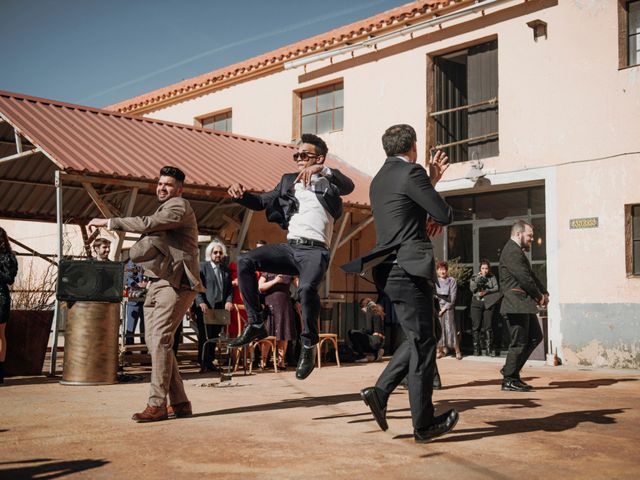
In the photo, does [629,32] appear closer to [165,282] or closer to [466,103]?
[466,103]

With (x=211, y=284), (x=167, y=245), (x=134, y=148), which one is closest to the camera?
(x=167, y=245)

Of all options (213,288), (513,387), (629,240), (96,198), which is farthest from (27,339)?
(629,240)

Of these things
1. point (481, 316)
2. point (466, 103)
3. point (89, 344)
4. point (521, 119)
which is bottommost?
point (89, 344)

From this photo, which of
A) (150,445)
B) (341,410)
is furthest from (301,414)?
(150,445)

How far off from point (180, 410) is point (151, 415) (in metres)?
Result: 0.38

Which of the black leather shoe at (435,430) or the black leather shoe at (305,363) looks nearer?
the black leather shoe at (435,430)

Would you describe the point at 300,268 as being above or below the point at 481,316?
above

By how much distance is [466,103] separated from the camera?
52.9ft

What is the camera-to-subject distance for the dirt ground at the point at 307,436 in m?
4.31

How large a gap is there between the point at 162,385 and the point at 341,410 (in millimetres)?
1673

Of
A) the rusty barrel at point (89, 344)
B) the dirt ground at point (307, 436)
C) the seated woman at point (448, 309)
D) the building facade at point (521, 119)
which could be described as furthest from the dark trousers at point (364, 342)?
the rusty barrel at point (89, 344)

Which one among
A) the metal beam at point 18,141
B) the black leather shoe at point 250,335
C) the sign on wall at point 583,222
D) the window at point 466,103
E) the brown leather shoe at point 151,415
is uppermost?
the window at point 466,103

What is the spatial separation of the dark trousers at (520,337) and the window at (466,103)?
7.01 m

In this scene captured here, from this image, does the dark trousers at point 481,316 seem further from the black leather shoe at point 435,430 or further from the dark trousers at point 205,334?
the black leather shoe at point 435,430
